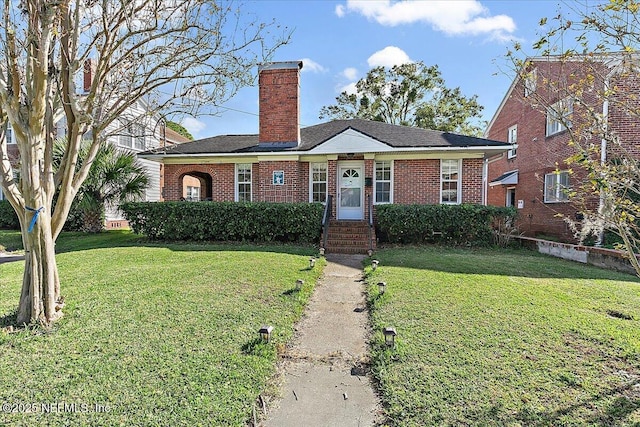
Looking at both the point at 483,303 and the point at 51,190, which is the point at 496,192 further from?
the point at 51,190

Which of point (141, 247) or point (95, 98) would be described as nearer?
point (95, 98)

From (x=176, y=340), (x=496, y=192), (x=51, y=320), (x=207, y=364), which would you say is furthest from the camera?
(x=496, y=192)

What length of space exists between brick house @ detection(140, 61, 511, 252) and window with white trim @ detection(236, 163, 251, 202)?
0.04m

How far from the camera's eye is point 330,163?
13.3 meters

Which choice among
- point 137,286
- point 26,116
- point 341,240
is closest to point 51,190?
point 26,116

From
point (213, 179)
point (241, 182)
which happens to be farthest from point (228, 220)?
point (213, 179)

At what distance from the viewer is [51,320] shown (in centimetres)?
444

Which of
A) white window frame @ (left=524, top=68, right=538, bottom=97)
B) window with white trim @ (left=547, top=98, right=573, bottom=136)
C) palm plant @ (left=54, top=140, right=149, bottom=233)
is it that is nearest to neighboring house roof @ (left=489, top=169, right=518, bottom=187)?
white window frame @ (left=524, top=68, right=538, bottom=97)

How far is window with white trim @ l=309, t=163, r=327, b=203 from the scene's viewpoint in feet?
44.7

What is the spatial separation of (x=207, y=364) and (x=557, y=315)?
4795mm

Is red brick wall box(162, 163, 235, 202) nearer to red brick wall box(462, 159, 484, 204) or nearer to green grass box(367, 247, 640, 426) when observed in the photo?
red brick wall box(462, 159, 484, 204)

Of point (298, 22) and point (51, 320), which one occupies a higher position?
point (298, 22)

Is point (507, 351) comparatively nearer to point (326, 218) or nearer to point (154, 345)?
point (154, 345)

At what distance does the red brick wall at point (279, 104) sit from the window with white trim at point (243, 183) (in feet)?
4.77
